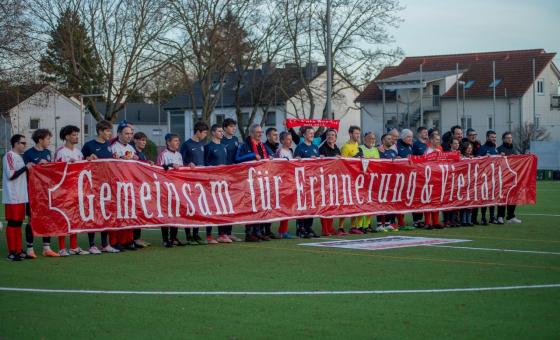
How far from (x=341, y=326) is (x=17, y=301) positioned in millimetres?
3622

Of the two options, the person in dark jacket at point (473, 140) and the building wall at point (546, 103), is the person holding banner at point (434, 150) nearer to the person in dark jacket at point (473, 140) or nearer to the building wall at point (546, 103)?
the person in dark jacket at point (473, 140)

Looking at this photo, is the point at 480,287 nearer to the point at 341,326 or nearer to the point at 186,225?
the point at 341,326

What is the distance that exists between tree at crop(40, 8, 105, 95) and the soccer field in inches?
1237

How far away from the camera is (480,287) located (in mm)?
9727

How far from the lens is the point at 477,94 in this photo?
7094cm

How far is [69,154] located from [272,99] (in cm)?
5033

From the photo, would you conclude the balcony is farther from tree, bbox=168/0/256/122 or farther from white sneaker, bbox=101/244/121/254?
white sneaker, bbox=101/244/121/254

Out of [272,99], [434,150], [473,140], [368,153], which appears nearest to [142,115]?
[272,99]

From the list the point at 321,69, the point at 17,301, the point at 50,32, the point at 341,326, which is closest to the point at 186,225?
the point at 17,301

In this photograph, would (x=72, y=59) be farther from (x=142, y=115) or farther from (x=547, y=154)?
(x=142, y=115)

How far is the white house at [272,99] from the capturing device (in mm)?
57781

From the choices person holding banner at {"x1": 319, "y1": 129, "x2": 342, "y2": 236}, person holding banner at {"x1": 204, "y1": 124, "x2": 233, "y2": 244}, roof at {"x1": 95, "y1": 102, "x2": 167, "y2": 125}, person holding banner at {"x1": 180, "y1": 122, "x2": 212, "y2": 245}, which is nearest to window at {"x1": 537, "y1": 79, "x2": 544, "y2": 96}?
roof at {"x1": 95, "y1": 102, "x2": 167, "y2": 125}

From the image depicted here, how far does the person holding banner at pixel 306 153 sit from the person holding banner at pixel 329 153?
0.25 meters

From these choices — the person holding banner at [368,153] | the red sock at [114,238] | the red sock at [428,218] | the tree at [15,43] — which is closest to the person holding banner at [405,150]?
the red sock at [428,218]
